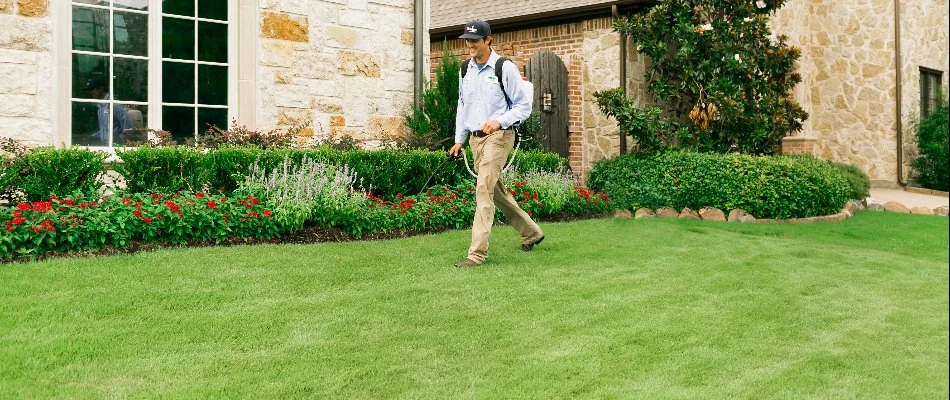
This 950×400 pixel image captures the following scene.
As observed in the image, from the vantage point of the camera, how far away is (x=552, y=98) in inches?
595

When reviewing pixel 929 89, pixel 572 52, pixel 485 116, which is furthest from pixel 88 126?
pixel 929 89

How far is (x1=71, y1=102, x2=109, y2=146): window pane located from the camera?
370 inches

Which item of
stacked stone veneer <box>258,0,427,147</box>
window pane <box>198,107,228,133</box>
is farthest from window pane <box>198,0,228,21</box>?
window pane <box>198,107,228,133</box>

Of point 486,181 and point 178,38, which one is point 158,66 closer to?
point 178,38

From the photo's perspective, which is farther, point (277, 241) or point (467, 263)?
point (277, 241)

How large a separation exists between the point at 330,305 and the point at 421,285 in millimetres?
897

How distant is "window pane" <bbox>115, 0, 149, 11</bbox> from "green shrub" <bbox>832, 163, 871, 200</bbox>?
35.9 feet

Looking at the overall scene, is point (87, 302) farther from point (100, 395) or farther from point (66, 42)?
point (66, 42)

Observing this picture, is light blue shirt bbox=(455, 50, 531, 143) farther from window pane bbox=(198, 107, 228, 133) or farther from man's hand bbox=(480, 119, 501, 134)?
window pane bbox=(198, 107, 228, 133)

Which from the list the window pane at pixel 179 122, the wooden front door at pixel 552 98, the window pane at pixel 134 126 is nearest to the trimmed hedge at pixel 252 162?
the window pane at pixel 134 126

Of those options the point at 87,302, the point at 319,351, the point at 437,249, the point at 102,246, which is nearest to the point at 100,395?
the point at 319,351

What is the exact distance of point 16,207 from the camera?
24.6ft

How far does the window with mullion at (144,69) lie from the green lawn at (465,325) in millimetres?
2724

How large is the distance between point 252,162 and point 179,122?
1.42 meters
